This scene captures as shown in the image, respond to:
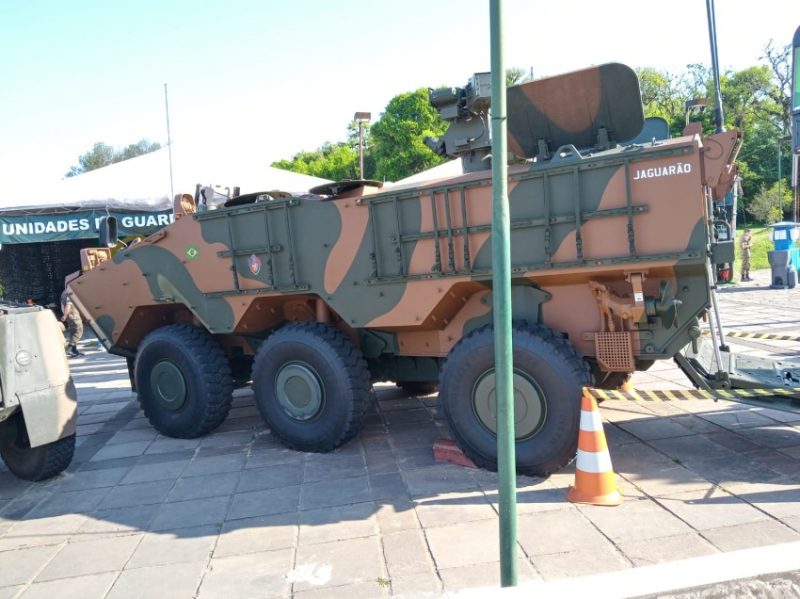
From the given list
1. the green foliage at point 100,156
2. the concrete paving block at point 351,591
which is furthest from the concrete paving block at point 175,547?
the green foliage at point 100,156

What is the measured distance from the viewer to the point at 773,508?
156 inches

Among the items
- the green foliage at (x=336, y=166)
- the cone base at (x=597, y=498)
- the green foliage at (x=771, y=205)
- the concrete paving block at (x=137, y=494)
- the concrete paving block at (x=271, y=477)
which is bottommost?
the concrete paving block at (x=137, y=494)

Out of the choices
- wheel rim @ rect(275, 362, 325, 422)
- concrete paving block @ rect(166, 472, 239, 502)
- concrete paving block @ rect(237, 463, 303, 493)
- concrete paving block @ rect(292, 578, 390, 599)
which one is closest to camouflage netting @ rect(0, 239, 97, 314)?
wheel rim @ rect(275, 362, 325, 422)

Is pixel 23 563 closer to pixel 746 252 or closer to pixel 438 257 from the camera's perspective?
pixel 438 257

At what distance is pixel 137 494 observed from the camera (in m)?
5.09

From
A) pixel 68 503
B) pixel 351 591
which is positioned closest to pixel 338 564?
pixel 351 591

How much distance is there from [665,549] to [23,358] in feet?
15.1

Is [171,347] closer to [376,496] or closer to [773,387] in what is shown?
[376,496]

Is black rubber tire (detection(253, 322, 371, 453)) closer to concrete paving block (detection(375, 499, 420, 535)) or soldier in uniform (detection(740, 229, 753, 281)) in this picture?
concrete paving block (detection(375, 499, 420, 535))

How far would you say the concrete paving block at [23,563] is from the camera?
3852mm

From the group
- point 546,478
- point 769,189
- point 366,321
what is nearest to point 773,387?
point 546,478

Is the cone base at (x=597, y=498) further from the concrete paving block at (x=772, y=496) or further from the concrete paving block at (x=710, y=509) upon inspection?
the concrete paving block at (x=772, y=496)

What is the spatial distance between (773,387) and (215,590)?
12.7ft

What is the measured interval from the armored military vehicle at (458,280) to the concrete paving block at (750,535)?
3.48ft
